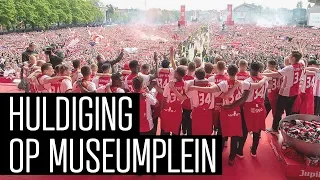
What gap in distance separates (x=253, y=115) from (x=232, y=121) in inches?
12.4

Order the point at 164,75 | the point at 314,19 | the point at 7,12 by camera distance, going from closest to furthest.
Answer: the point at 164,75 → the point at 7,12 → the point at 314,19

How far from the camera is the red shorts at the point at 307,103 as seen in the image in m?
5.02

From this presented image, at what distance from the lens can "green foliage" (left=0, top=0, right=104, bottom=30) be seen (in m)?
34.8

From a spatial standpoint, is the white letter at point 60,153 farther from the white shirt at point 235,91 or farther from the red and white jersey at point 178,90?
the white shirt at point 235,91

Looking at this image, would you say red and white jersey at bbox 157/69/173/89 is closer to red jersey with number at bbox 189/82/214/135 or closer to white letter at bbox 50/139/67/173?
red jersey with number at bbox 189/82/214/135

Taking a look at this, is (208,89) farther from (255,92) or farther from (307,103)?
(307,103)

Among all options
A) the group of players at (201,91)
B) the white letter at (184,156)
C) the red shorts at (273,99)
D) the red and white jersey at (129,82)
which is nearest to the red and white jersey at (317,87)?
the group of players at (201,91)

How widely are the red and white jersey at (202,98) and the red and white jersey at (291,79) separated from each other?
136cm

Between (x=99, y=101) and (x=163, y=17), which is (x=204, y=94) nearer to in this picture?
(x=99, y=101)

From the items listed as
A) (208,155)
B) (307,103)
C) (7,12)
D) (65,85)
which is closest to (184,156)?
(208,155)

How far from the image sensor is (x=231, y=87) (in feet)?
12.7

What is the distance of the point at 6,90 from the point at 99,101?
5.53 meters

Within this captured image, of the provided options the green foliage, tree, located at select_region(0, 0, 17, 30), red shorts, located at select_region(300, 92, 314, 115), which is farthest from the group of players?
the green foliage

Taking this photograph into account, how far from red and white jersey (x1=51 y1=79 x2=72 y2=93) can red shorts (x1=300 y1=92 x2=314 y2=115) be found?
3454 millimetres
